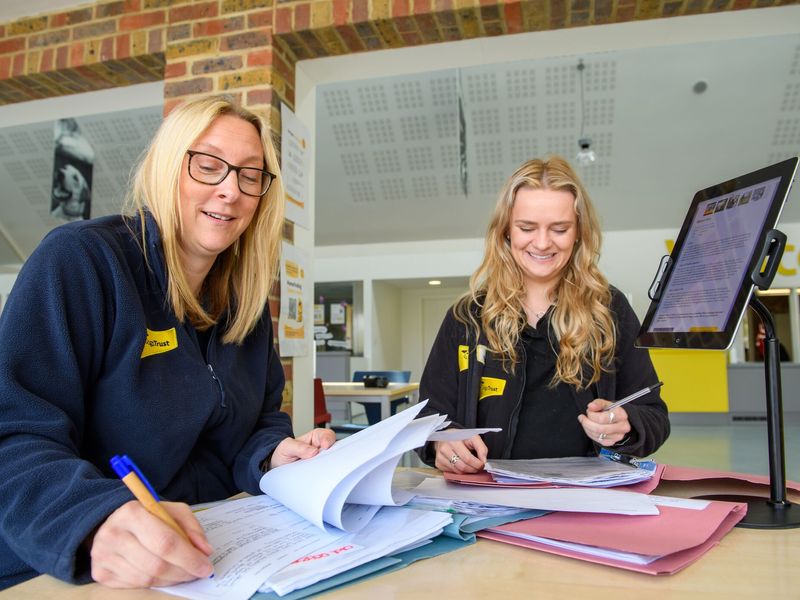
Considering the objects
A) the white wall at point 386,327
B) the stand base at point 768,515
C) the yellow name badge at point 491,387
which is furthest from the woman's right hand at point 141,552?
the white wall at point 386,327

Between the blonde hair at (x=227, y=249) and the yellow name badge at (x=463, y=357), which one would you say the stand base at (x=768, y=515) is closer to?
the yellow name badge at (x=463, y=357)

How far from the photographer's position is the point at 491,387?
155cm

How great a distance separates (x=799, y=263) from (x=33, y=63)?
864 centimetres

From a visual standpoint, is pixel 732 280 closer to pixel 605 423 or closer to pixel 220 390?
pixel 605 423

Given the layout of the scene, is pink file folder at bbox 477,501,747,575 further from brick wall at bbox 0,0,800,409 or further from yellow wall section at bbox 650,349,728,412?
yellow wall section at bbox 650,349,728,412

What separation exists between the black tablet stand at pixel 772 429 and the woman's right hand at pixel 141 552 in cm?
74

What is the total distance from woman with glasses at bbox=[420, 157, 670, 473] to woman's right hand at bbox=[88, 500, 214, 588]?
0.98m

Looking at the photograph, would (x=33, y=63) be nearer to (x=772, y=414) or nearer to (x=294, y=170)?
(x=294, y=170)

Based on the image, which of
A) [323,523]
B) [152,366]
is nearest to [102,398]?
[152,366]

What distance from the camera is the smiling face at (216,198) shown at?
1.11 m

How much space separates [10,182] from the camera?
26.0 feet

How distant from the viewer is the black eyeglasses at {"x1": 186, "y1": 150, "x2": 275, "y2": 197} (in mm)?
1105

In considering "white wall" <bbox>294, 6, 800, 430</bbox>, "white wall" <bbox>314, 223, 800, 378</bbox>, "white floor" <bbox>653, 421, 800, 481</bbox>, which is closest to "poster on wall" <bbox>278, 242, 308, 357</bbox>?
"white wall" <bbox>294, 6, 800, 430</bbox>

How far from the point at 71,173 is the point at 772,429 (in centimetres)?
748
